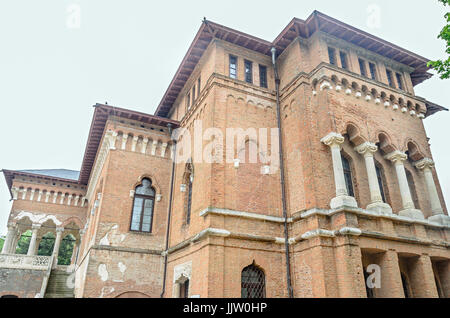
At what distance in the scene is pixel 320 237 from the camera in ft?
32.6

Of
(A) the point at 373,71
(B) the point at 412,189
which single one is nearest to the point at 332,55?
(A) the point at 373,71

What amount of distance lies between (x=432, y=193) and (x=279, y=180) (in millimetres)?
5975

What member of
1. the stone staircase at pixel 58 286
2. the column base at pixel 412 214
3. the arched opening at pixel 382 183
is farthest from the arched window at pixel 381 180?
the stone staircase at pixel 58 286

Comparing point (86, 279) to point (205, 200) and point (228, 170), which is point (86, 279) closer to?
point (205, 200)

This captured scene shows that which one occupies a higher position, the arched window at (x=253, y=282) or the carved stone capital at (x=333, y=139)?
the carved stone capital at (x=333, y=139)

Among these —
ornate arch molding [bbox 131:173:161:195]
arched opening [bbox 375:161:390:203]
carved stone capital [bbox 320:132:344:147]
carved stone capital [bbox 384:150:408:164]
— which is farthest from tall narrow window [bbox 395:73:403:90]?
ornate arch molding [bbox 131:173:161:195]

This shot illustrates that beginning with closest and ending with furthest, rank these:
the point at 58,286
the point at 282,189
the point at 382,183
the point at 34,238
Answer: the point at 282,189, the point at 382,183, the point at 58,286, the point at 34,238

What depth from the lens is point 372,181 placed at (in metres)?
11.4

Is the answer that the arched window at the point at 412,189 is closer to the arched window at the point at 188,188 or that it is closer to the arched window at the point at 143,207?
the arched window at the point at 188,188

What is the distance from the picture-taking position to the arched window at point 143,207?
589 inches

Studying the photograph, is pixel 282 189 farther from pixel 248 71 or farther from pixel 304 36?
pixel 304 36

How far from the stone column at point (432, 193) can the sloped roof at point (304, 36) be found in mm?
4819
